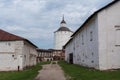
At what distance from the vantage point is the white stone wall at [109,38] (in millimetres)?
24406

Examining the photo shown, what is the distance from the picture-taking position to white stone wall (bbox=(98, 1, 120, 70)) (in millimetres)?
24406

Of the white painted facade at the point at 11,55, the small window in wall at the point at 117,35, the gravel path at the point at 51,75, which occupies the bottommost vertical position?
the gravel path at the point at 51,75

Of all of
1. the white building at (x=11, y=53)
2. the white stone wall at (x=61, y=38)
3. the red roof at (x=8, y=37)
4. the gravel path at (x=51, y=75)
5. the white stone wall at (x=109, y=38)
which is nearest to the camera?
the gravel path at (x=51, y=75)

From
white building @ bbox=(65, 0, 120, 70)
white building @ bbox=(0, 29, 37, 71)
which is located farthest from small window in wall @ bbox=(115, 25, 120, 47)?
white building @ bbox=(0, 29, 37, 71)

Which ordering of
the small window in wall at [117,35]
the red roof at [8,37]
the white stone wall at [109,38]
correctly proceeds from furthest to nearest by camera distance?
1. the red roof at [8,37]
2. the small window in wall at [117,35]
3. the white stone wall at [109,38]

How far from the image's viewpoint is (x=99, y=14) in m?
24.7

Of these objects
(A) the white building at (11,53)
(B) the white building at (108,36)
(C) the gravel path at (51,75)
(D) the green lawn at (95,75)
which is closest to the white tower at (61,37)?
(A) the white building at (11,53)

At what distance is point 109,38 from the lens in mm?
24828

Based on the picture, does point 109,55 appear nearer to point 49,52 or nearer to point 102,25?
point 102,25

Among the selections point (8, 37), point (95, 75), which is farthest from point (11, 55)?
point (95, 75)

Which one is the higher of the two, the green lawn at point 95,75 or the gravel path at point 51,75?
the green lawn at point 95,75

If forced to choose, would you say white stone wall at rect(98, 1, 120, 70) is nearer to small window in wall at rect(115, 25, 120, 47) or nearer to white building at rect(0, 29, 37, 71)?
small window in wall at rect(115, 25, 120, 47)

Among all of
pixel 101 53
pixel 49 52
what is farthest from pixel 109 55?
pixel 49 52

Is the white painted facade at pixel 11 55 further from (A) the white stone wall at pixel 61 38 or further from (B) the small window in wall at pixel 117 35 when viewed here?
(A) the white stone wall at pixel 61 38
